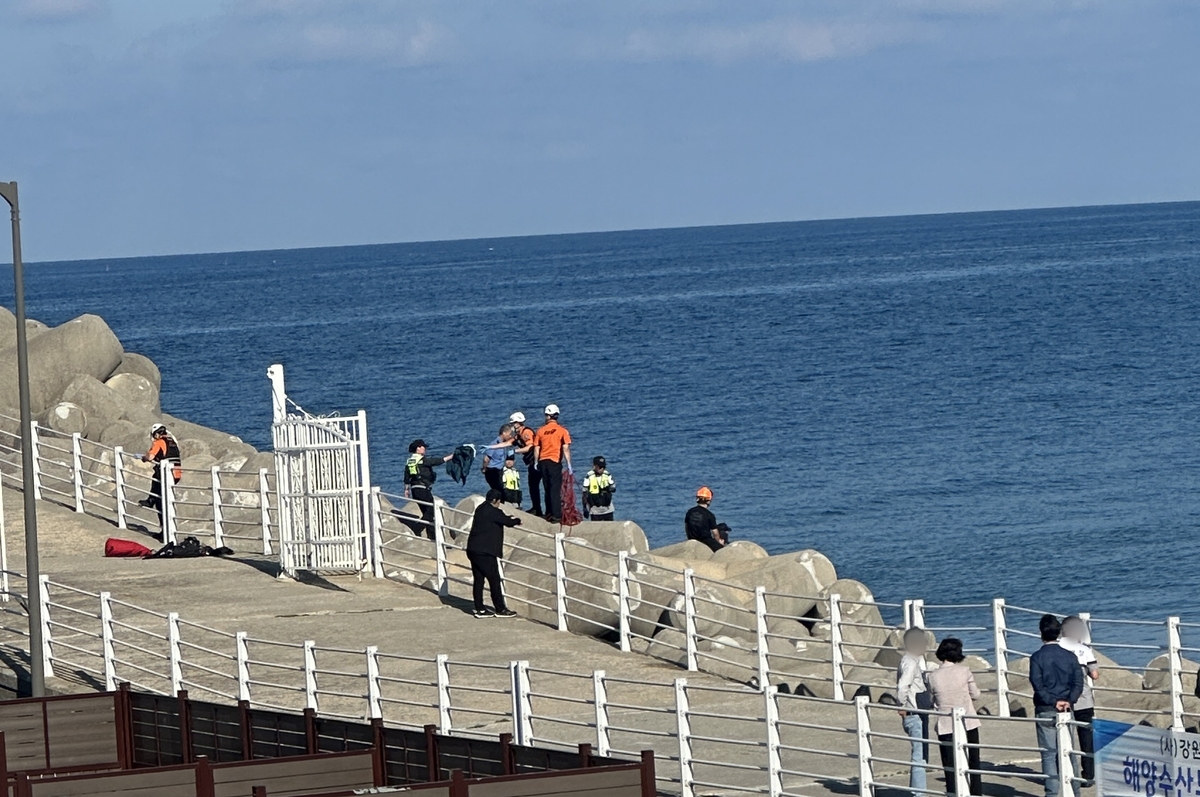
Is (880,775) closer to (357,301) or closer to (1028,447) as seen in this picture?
(1028,447)

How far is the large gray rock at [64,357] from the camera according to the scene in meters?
36.1

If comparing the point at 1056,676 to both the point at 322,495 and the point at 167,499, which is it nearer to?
the point at 322,495

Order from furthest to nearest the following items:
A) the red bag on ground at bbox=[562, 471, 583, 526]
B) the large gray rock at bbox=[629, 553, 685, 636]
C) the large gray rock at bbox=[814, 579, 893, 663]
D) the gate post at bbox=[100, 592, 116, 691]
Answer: the red bag on ground at bbox=[562, 471, 583, 526] < the large gray rock at bbox=[814, 579, 893, 663] < the large gray rock at bbox=[629, 553, 685, 636] < the gate post at bbox=[100, 592, 116, 691]

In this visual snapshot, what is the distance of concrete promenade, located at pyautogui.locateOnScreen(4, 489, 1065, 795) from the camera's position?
15.4 metres

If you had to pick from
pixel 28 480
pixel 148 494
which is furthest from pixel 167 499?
pixel 28 480

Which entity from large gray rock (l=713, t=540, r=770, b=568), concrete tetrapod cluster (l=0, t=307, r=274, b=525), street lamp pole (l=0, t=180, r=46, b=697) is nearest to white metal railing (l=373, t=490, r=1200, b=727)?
large gray rock (l=713, t=540, r=770, b=568)

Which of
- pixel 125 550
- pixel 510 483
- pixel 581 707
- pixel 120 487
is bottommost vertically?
pixel 581 707

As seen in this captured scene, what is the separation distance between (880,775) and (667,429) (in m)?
48.9

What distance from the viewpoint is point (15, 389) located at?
34.2 metres

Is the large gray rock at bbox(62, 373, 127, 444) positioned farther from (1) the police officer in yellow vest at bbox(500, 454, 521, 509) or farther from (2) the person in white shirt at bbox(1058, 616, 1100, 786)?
(2) the person in white shirt at bbox(1058, 616, 1100, 786)

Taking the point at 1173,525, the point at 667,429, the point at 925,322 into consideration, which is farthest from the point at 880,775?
the point at 925,322

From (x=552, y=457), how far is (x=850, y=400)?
46.3 metres

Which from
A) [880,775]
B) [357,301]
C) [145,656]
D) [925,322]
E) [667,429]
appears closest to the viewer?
[880,775]

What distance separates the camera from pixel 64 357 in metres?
37.1
